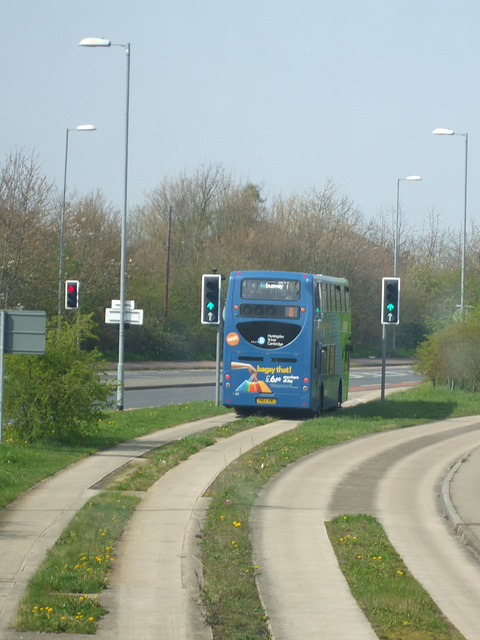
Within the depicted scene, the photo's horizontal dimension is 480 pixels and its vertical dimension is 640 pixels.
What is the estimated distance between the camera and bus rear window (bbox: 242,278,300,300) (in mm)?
24594

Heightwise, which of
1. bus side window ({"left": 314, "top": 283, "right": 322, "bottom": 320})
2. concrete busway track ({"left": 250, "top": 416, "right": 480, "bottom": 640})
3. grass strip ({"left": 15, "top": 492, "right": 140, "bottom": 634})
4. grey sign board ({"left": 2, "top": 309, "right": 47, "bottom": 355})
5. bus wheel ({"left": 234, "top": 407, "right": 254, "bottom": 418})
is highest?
bus side window ({"left": 314, "top": 283, "right": 322, "bottom": 320})

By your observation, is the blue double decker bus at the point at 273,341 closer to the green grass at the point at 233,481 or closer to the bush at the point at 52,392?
the green grass at the point at 233,481

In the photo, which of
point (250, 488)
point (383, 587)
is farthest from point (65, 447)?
point (383, 587)

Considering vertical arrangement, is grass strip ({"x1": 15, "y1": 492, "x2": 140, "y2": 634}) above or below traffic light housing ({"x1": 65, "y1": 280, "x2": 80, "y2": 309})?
below

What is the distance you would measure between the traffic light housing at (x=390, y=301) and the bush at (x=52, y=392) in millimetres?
11766

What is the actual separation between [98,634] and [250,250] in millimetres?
50869

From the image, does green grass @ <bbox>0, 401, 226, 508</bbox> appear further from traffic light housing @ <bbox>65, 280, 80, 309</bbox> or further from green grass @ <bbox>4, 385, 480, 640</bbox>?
traffic light housing @ <bbox>65, 280, 80, 309</bbox>

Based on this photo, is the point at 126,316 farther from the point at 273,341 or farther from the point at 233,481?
the point at 233,481

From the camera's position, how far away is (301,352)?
24328 mm

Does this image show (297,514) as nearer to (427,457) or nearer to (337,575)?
(337,575)

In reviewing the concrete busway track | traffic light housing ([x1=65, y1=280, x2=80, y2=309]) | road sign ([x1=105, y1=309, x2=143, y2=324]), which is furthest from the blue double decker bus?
traffic light housing ([x1=65, y1=280, x2=80, y2=309])

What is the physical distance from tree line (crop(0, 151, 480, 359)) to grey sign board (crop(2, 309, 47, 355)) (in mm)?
21316

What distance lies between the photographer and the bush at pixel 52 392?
16609 mm

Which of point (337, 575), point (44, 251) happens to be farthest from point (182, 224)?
point (337, 575)
